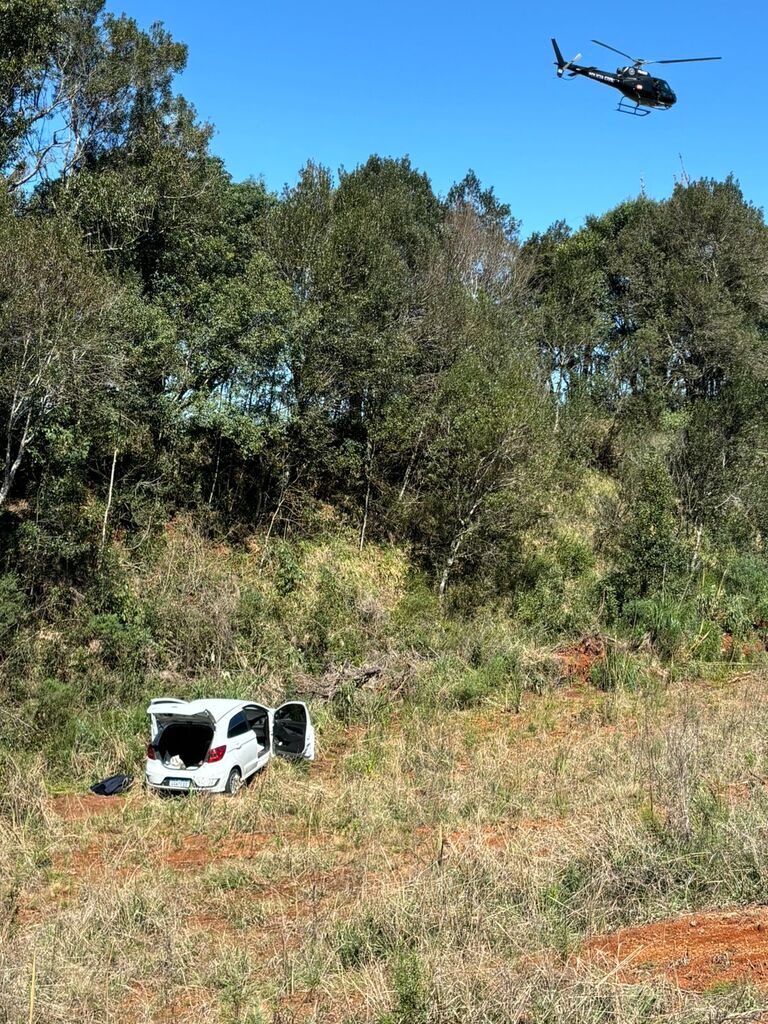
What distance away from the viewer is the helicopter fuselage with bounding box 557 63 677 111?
14.4m

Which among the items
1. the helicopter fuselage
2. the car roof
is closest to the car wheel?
the car roof

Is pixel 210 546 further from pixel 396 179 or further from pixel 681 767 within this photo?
pixel 396 179

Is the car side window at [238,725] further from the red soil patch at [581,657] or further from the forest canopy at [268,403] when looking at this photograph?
the red soil patch at [581,657]

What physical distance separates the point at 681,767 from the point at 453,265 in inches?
950

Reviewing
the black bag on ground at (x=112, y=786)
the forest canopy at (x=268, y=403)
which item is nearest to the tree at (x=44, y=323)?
the forest canopy at (x=268, y=403)

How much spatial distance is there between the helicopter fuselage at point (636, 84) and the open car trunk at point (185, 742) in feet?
43.6

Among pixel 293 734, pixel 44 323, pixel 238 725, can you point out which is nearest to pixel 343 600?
pixel 293 734

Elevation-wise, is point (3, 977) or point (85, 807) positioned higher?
point (3, 977)

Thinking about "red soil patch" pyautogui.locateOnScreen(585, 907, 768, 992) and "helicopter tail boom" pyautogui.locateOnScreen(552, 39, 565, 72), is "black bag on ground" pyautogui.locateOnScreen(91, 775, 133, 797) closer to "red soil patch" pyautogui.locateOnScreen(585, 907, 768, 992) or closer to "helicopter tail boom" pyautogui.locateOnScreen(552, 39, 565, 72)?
"red soil patch" pyautogui.locateOnScreen(585, 907, 768, 992)

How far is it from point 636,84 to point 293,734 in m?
13.2

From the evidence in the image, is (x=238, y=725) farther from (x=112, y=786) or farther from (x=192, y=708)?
(x=112, y=786)

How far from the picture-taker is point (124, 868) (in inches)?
345

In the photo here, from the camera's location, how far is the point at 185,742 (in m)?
11.9

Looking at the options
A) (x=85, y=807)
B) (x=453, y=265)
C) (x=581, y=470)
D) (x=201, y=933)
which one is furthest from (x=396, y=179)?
(x=201, y=933)
